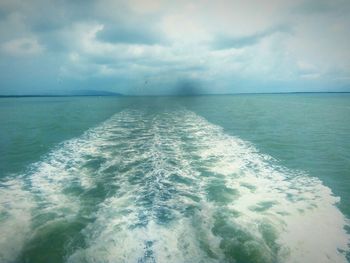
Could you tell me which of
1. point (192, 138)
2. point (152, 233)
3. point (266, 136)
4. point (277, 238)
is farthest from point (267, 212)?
point (266, 136)

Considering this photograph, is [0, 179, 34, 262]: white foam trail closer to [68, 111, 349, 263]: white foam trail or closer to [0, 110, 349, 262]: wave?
[0, 110, 349, 262]: wave

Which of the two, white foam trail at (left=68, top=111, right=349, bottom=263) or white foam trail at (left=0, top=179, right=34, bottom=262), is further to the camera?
white foam trail at (left=0, top=179, right=34, bottom=262)

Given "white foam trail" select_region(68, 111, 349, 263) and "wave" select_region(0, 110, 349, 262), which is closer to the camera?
"white foam trail" select_region(68, 111, 349, 263)

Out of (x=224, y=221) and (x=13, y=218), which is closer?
(x=224, y=221)

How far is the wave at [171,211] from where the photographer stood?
28.2 feet

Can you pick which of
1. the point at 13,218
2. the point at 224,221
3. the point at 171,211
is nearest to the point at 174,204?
the point at 171,211

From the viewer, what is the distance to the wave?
28.2ft

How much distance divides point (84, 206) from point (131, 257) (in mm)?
4292

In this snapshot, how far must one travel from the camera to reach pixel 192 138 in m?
26.3

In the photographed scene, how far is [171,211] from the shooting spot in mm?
11000

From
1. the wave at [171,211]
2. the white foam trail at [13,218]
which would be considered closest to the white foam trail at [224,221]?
the wave at [171,211]

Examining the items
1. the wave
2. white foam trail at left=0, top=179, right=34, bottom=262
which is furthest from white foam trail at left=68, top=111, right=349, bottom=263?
white foam trail at left=0, top=179, right=34, bottom=262

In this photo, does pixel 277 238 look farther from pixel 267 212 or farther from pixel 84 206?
pixel 84 206

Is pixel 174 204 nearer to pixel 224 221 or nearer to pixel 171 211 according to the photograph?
pixel 171 211
